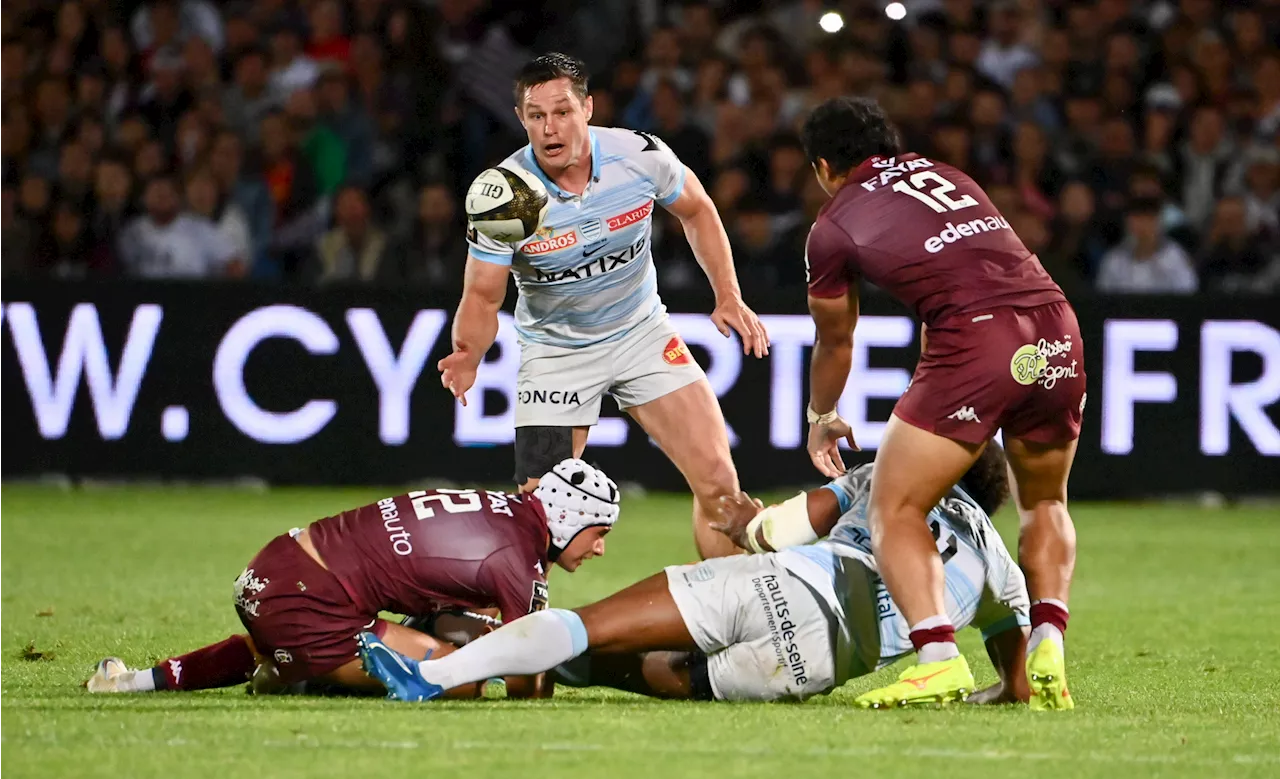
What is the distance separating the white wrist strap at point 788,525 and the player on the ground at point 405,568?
593 millimetres

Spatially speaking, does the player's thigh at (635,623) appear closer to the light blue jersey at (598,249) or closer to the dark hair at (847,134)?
the dark hair at (847,134)

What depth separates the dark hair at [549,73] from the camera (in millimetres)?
7555

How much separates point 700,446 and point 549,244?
0.98 m

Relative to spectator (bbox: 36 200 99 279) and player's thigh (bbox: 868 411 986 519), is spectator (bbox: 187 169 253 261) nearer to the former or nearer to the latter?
spectator (bbox: 36 200 99 279)

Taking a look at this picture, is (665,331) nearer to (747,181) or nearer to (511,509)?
(511,509)

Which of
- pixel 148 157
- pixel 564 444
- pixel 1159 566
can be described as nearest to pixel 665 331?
pixel 564 444

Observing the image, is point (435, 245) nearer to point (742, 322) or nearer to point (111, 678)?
point (742, 322)

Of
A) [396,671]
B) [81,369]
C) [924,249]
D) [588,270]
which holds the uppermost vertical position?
[924,249]

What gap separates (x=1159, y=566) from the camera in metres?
10.6

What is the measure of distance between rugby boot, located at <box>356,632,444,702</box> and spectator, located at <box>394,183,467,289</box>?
7865mm

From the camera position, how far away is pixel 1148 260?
13562 mm

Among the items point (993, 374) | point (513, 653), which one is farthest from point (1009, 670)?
point (513, 653)

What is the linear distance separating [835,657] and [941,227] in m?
1.39

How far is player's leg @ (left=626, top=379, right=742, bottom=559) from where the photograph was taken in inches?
308
